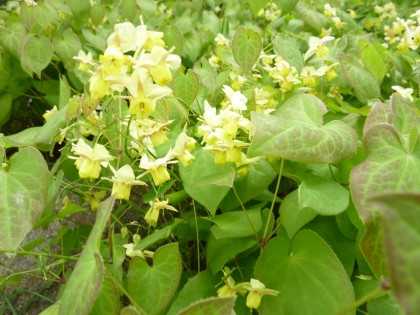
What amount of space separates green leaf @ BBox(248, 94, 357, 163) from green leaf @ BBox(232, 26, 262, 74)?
1.05ft

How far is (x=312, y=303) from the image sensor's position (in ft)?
2.08

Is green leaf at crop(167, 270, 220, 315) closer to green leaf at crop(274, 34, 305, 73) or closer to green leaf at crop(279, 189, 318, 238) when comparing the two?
green leaf at crop(279, 189, 318, 238)

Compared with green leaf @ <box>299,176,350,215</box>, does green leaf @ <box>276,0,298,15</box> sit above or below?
above

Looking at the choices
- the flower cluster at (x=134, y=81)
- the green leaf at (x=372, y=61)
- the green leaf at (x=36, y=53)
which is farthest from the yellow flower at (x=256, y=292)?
the green leaf at (x=36, y=53)

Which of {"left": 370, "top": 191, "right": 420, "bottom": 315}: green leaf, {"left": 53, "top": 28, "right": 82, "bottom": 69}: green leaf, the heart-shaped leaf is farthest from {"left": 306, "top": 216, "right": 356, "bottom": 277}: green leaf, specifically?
{"left": 53, "top": 28, "right": 82, "bottom": 69}: green leaf

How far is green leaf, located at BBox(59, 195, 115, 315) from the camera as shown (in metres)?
0.48

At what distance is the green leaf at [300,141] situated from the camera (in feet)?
2.02

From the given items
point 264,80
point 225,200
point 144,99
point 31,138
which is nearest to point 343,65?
point 264,80

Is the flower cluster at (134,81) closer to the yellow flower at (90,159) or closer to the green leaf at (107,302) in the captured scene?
the yellow flower at (90,159)

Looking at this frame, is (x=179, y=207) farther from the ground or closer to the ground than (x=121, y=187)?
closer to the ground

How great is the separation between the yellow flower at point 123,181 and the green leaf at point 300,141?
0.19m

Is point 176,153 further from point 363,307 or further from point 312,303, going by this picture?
point 363,307

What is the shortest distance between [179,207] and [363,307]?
404mm

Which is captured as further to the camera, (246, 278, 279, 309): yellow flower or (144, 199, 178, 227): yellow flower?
(144, 199, 178, 227): yellow flower
